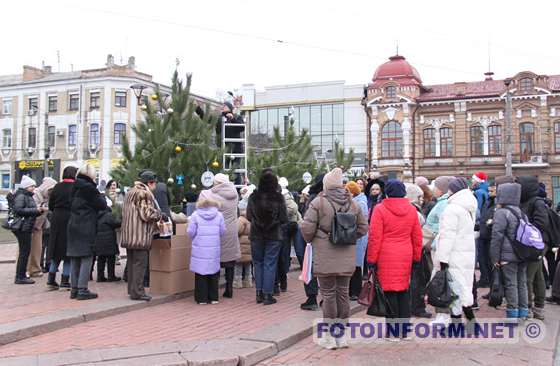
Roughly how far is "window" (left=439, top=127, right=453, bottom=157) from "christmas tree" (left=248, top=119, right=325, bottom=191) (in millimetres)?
23921

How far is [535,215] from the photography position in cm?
732

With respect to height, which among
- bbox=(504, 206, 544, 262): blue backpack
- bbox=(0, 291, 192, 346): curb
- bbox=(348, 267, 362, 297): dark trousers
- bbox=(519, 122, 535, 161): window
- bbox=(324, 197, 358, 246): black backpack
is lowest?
bbox=(0, 291, 192, 346): curb

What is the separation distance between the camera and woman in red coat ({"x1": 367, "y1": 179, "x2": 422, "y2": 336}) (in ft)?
19.0

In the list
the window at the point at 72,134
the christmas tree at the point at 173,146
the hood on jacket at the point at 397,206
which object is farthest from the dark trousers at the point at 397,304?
the window at the point at 72,134

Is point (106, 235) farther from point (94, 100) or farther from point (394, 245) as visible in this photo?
point (94, 100)

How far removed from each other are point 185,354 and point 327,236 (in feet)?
6.38

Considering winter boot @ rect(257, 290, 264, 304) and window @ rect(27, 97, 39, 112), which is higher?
window @ rect(27, 97, 39, 112)

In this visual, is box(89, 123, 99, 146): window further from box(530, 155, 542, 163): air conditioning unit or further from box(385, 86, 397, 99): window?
box(530, 155, 542, 163): air conditioning unit

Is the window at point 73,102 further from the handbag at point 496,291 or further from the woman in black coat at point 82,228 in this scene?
the handbag at point 496,291

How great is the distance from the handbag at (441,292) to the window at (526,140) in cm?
3806

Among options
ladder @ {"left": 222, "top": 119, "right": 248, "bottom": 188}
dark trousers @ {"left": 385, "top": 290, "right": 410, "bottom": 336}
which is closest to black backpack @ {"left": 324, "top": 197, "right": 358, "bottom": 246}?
dark trousers @ {"left": 385, "top": 290, "right": 410, "bottom": 336}

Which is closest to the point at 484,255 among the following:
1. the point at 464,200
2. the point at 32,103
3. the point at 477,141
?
the point at 464,200

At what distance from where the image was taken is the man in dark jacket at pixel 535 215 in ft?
23.7

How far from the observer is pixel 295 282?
10.2 metres
